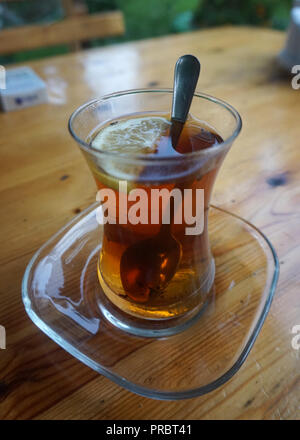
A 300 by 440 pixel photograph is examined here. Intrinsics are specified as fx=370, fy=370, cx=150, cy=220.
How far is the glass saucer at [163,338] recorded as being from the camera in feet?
1.20

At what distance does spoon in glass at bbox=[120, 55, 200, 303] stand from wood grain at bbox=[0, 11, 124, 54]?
1.21m

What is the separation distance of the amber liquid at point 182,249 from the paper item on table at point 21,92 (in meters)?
0.61

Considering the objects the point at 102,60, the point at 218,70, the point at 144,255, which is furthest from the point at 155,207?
the point at 102,60

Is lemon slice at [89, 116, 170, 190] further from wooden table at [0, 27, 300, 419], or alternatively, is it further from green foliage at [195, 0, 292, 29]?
green foliage at [195, 0, 292, 29]

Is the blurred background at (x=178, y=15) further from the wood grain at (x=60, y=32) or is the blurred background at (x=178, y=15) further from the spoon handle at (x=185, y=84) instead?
the spoon handle at (x=185, y=84)

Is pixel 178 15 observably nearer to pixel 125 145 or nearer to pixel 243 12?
pixel 243 12

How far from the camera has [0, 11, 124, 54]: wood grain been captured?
4.52ft

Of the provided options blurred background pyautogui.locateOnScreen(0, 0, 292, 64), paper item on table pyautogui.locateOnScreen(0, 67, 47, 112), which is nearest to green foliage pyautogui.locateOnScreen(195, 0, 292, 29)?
blurred background pyautogui.locateOnScreen(0, 0, 292, 64)

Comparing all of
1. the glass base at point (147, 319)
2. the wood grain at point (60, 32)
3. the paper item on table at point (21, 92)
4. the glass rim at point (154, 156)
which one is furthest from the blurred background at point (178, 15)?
the glass base at point (147, 319)

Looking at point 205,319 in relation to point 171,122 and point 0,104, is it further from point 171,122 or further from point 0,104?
point 0,104

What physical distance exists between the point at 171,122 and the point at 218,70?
31.3 inches

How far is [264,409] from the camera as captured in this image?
1.13 feet

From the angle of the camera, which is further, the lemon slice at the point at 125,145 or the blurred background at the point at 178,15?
the blurred background at the point at 178,15

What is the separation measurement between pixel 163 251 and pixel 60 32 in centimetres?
137
